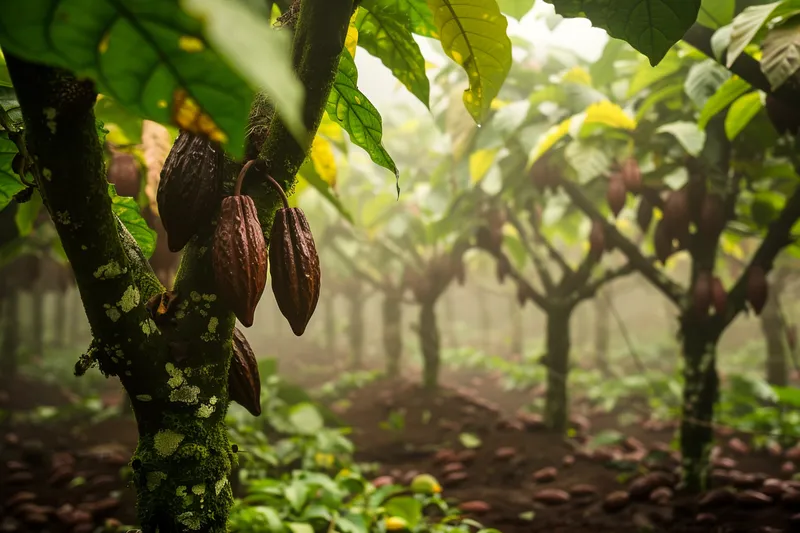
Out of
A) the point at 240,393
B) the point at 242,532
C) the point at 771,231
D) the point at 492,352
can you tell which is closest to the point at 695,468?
the point at 771,231

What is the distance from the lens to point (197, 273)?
2.26 ft

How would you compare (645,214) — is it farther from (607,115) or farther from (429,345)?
(429,345)

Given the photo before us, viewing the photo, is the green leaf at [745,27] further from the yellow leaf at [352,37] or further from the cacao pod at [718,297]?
the cacao pod at [718,297]

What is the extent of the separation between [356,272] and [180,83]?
5.71 m

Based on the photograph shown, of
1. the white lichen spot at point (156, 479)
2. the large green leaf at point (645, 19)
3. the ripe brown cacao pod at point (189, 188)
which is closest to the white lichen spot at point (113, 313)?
the ripe brown cacao pod at point (189, 188)

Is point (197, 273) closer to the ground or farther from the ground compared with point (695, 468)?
farther from the ground

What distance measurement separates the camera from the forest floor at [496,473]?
1.88 meters

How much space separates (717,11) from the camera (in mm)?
1159

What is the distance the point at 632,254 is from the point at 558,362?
4.03 feet

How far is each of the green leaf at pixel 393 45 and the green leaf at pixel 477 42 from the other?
0.08m

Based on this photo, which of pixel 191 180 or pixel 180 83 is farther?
pixel 191 180

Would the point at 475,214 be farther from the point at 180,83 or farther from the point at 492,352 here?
the point at 492,352

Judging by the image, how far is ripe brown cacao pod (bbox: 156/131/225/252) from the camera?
2.15ft

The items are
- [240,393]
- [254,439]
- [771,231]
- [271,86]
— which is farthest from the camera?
[254,439]
